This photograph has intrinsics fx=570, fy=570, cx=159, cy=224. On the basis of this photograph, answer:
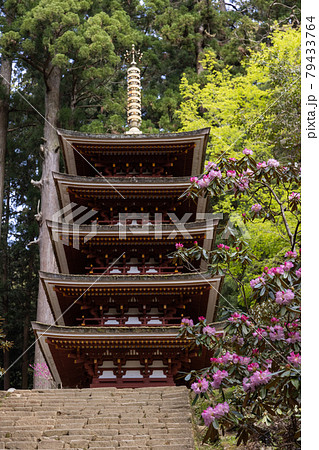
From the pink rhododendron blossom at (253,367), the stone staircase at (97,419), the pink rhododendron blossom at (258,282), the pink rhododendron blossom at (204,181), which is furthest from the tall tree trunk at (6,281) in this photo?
the pink rhododendron blossom at (258,282)

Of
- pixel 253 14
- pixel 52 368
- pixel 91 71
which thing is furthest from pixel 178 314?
pixel 253 14

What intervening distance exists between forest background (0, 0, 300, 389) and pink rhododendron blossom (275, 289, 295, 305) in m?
8.45

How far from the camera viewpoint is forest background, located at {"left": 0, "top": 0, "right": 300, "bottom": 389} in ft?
57.4

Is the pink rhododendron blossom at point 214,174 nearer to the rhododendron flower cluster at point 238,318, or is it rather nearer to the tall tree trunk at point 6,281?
the rhododendron flower cluster at point 238,318

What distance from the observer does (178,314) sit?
15.0m

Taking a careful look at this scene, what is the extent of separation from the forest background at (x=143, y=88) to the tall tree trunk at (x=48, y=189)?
78 mm

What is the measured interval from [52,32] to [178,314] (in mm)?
11996

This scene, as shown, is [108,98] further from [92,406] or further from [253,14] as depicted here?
[92,406]

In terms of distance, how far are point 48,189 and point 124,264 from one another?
25.7 feet

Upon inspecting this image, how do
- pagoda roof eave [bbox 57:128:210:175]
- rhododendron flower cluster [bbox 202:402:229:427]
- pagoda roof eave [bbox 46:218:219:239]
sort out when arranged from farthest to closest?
pagoda roof eave [bbox 57:128:210:175], pagoda roof eave [bbox 46:218:219:239], rhododendron flower cluster [bbox 202:402:229:427]

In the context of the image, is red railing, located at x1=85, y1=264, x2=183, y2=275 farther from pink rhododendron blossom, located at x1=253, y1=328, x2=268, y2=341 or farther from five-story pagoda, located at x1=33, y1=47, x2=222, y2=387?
pink rhododendron blossom, located at x1=253, y1=328, x2=268, y2=341

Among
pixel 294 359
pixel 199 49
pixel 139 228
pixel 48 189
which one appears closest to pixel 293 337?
pixel 294 359

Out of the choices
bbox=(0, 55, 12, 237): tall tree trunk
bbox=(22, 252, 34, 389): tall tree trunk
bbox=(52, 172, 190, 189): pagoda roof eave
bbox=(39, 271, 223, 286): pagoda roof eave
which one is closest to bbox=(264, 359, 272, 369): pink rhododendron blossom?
bbox=(39, 271, 223, 286): pagoda roof eave

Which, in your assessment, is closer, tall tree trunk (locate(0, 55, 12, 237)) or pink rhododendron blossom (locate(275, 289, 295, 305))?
pink rhododendron blossom (locate(275, 289, 295, 305))
